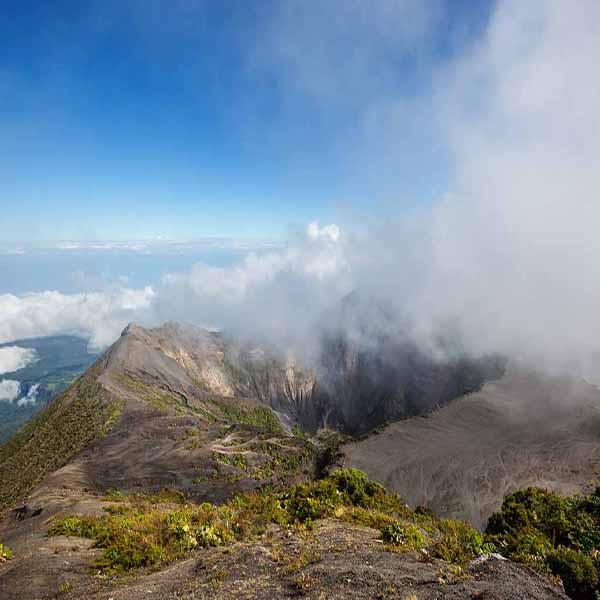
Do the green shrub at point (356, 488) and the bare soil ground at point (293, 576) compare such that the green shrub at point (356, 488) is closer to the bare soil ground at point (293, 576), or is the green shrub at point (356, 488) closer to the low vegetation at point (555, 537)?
the low vegetation at point (555, 537)

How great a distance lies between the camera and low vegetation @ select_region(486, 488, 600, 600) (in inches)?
565

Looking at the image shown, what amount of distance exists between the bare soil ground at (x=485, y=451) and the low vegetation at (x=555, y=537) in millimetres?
16682

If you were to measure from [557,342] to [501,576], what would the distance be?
19767 centimetres

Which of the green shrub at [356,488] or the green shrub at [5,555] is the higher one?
the green shrub at [5,555]

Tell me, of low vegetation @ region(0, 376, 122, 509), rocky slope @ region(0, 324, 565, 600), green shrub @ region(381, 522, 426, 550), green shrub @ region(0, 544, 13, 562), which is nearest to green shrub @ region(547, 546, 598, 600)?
rocky slope @ region(0, 324, 565, 600)

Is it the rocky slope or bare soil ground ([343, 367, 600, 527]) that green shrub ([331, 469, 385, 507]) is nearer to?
the rocky slope

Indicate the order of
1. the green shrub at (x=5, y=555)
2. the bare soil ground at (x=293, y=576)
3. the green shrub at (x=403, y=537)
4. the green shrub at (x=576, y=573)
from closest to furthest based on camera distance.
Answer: the bare soil ground at (x=293, y=576) < the green shrub at (x=576, y=573) < the green shrub at (x=403, y=537) < the green shrub at (x=5, y=555)

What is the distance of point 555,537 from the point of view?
26.2 metres

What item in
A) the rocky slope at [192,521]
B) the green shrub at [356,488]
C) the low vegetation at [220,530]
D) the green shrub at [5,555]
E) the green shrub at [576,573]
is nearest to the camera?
the green shrub at [576,573]

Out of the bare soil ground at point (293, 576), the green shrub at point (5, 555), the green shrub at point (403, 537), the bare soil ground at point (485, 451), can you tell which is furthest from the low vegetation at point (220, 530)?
the bare soil ground at point (485, 451)

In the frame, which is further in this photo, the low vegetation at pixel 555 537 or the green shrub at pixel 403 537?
the green shrub at pixel 403 537

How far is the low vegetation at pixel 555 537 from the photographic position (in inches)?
565

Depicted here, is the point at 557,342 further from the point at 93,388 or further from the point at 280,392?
the point at 93,388

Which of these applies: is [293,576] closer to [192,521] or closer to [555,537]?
[192,521]
